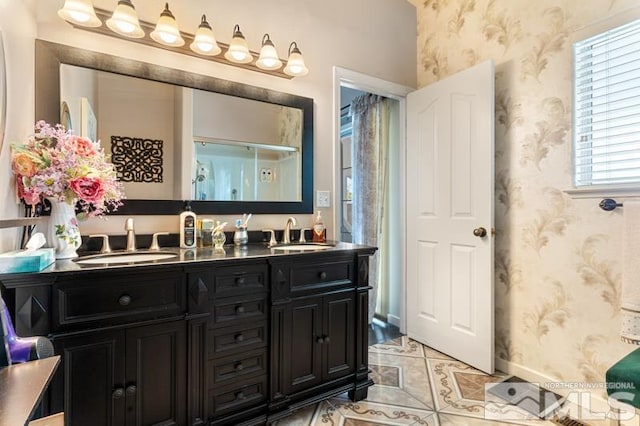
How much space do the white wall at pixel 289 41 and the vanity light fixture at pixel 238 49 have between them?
0.27 ft

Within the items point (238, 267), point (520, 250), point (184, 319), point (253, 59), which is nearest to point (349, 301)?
point (238, 267)

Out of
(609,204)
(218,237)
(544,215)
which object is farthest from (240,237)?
(609,204)

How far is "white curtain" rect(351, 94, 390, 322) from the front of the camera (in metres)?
2.99

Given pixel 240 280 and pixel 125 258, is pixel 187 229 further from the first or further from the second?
pixel 240 280

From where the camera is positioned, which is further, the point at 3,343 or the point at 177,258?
the point at 177,258

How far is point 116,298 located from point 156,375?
0.34 meters

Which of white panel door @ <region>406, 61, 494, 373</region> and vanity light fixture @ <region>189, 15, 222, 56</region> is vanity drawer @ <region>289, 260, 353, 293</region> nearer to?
white panel door @ <region>406, 61, 494, 373</region>

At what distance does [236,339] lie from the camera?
1436 mm

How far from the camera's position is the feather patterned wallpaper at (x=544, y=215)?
5.57 ft

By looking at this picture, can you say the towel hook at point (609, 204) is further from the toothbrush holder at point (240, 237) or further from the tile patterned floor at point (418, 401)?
the toothbrush holder at point (240, 237)

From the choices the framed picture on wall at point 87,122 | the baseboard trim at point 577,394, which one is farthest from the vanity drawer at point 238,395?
the baseboard trim at point 577,394

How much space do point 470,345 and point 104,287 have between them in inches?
84.5

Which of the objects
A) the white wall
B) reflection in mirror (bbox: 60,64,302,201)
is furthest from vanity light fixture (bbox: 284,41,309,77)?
reflection in mirror (bbox: 60,64,302,201)

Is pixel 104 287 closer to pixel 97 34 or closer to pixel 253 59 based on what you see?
pixel 97 34
